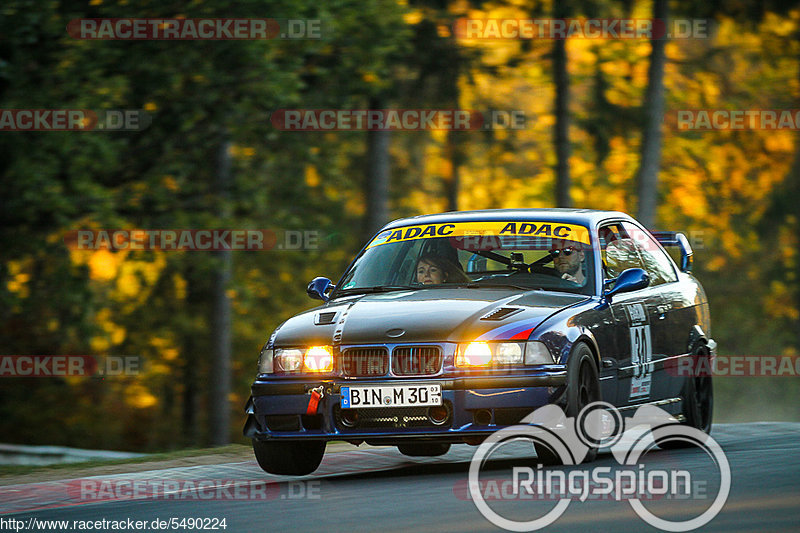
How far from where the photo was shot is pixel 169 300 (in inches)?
1330

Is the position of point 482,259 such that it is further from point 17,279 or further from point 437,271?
point 17,279

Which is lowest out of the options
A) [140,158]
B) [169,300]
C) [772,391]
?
[772,391]

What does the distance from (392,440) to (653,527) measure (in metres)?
2.56

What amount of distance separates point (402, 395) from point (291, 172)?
20300 mm

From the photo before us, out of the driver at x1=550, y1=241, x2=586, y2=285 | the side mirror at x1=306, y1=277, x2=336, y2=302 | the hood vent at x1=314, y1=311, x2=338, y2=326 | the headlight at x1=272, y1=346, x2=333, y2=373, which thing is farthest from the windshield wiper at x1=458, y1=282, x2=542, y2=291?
the headlight at x1=272, y1=346, x2=333, y2=373

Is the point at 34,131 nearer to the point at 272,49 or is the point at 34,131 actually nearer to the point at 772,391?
the point at 272,49

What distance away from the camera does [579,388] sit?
9211 mm

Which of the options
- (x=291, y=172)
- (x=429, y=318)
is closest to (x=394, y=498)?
(x=429, y=318)

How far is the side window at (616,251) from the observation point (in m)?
10.6

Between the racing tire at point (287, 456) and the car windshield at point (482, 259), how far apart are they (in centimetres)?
123

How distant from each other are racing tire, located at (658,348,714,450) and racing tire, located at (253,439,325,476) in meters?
2.79

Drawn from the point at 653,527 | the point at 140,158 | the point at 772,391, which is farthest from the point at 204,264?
the point at 772,391

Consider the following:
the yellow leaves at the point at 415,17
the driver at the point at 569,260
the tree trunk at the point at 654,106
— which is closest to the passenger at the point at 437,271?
the driver at the point at 569,260

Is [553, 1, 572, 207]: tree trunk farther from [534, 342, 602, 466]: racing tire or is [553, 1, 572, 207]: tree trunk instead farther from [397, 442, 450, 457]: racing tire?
[534, 342, 602, 466]: racing tire
